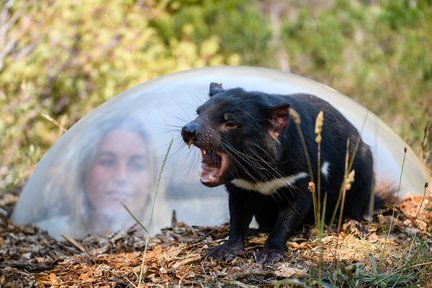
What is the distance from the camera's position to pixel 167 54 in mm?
11484

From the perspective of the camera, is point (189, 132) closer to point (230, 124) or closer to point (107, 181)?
point (230, 124)

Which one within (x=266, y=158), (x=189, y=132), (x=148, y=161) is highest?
(x=189, y=132)

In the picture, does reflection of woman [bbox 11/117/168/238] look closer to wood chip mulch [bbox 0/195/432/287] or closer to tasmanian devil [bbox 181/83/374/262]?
wood chip mulch [bbox 0/195/432/287]

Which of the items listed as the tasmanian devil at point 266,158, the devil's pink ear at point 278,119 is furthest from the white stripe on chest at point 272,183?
the devil's pink ear at point 278,119

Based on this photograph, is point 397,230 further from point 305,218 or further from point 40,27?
point 40,27

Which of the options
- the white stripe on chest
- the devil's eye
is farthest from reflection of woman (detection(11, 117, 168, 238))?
the devil's eye

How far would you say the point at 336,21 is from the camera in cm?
1277

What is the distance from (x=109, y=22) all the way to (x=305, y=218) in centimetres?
632

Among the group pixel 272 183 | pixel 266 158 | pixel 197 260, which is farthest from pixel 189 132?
pixel 197 260

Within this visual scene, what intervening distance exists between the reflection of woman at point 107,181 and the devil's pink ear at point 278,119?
1.33 m

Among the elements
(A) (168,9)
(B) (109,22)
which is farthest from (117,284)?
(A) (168,9)

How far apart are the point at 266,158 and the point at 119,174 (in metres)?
1.52

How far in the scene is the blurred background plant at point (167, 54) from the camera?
7.85 meters

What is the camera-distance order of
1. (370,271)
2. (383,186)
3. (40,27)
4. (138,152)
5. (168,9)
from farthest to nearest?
1. (168,9)
2. (40,27)
3. (138,152)
4. (383,186)
5. (370,271)
